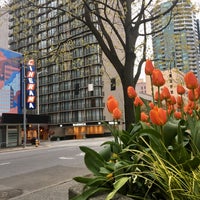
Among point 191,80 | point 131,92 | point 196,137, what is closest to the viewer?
point 196,137

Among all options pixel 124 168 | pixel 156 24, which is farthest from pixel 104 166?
pixel 156 24

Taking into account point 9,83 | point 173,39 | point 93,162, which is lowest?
point 93,162

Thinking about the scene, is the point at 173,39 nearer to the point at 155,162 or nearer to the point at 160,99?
the point at 160,99

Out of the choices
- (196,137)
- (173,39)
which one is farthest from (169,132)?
(173,39)

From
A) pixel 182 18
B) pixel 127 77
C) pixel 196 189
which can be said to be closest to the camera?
pixel 196 189

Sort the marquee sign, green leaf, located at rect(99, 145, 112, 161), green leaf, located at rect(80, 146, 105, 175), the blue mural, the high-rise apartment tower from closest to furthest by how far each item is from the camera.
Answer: green leaf, located at rect(80, 146, 105, 175), green leaf, located at rect(99, 145, 112, 161), the high-rise apartment tower, the blue mural, the marquee sign

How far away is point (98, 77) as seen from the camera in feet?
215

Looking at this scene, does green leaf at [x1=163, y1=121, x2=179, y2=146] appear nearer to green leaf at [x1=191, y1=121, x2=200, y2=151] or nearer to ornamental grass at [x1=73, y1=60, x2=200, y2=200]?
ornamental grass at [x1=73, y1=60, x2=200, y2=200]

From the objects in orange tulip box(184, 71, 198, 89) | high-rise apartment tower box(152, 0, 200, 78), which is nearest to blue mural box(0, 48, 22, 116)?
high-rise apartment tower box(152, 0, 200, 78)

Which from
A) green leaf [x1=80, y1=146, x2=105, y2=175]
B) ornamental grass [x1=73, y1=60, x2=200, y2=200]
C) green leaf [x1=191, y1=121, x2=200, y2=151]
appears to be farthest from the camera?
green leaf [x1=80, y1=146, x2=105, y2=175]

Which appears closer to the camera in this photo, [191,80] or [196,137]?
[196,137]

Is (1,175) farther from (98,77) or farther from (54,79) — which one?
(54,79)

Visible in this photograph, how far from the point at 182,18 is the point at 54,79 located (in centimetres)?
6660

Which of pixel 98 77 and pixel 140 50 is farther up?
pixel 98 77
